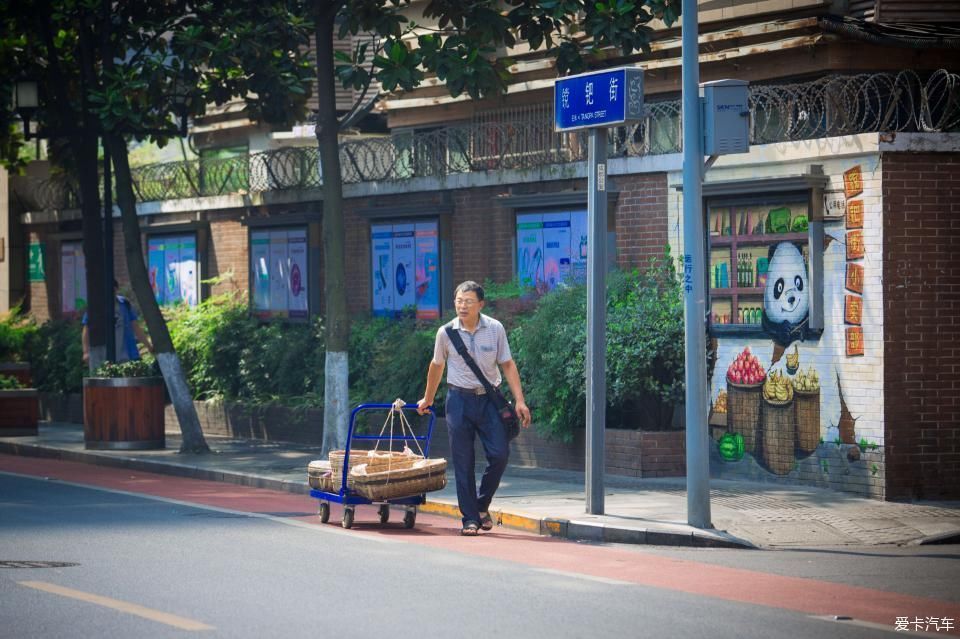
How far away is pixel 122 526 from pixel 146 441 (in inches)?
303

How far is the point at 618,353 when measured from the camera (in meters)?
16.3

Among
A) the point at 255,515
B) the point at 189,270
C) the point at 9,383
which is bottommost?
the point at 255,515

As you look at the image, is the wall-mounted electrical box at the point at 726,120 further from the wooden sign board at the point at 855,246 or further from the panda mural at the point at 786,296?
the panda mural at the point at 786,296

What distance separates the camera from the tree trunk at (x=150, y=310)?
19859mm

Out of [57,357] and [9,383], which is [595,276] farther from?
[57,357]

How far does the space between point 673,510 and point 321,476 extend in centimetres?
317

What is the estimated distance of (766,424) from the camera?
622 inches

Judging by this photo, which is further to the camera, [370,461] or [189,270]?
[189,270]

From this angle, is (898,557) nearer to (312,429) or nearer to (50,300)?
(312,429)

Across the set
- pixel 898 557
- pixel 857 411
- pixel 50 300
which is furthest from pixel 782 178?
pixel 50 300

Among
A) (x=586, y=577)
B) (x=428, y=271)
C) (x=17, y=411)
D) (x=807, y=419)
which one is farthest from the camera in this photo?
(x=17, y=411)

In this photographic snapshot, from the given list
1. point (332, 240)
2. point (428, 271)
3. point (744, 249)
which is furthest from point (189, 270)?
point (744, 249)

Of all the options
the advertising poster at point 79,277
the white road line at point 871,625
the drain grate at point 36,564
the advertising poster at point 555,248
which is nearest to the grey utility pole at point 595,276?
the white road line at point 871,625

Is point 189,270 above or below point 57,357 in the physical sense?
above
